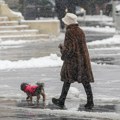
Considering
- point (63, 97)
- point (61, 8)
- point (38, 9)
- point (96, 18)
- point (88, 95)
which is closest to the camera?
point (88, 95)

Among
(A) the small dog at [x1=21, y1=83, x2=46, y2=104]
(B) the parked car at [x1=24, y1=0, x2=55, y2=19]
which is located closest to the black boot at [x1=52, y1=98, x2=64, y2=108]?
(A) the small dog at [x1=21, y1=83, x2=46, y2=104]

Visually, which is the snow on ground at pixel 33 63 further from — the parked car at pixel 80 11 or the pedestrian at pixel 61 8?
the parked car at pixel 80 11

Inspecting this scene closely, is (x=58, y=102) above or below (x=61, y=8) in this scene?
above

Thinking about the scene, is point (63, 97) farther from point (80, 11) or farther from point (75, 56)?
point (80, 11)

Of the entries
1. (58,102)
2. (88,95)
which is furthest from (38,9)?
(88,95)

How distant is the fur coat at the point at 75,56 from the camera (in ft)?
35.7

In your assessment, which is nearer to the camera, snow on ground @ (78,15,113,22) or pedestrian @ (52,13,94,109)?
pedestrian @ (52,13,94,109)

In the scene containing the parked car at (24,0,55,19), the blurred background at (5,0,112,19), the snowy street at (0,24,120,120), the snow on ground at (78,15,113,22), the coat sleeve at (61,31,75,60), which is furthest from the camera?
the snow on ground at (78,15,113,22)

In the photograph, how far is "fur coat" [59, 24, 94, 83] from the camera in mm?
10883

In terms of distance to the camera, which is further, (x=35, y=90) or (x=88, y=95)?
(x=35, y=90)

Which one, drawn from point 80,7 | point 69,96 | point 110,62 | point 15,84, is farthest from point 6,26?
point 80,7

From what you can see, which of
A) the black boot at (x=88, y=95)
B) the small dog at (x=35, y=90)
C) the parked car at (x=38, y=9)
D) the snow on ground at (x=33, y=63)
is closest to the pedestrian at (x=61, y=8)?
the parked car at (x=38, y=9)

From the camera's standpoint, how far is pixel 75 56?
1095 centimetres

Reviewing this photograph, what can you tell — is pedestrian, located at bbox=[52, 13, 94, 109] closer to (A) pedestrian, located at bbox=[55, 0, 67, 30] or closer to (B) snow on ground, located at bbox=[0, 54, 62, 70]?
(B) snow on ground, located at bbox=[0, 54, 62, 70]
